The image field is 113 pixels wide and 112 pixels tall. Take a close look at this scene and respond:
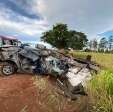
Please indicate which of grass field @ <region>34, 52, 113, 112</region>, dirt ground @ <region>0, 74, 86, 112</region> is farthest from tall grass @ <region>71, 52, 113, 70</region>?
dirt ground @ <region>0, 74, 86, 112</region>

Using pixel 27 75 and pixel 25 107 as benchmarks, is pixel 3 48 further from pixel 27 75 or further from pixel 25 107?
pixel 25 107

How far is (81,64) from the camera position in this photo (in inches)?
408

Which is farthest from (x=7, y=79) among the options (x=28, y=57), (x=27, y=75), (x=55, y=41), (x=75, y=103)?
(x=55, y=41)

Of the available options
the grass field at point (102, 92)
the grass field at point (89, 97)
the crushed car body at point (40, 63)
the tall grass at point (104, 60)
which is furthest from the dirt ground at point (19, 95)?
the grass field at point (102, 92)

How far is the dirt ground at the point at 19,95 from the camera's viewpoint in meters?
6.72

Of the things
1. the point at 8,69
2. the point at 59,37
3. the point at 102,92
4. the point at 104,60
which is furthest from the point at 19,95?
the point at 59,37

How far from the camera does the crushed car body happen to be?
9781 mm

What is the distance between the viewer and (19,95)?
7641mm

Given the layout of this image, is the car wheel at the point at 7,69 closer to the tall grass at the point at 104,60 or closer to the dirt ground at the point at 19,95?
the dirt ground at the point at 19,95

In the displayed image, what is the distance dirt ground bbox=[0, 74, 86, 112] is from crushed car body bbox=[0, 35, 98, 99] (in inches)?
39.9

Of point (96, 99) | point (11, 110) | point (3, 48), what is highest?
point (3, 48)

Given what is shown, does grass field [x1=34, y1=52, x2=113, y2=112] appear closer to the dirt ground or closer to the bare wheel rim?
the dirt ground

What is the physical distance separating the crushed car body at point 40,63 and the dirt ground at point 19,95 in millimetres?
1014

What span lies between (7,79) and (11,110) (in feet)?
10.2
